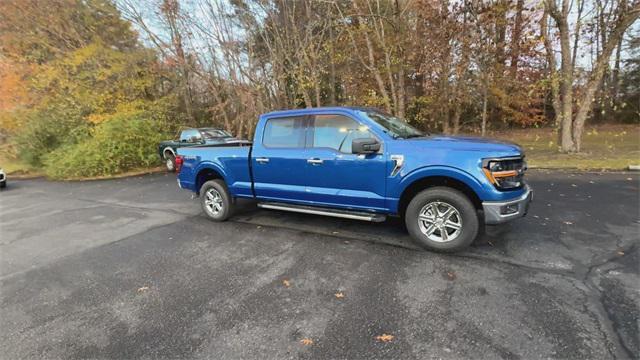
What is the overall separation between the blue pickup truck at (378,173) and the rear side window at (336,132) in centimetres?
1

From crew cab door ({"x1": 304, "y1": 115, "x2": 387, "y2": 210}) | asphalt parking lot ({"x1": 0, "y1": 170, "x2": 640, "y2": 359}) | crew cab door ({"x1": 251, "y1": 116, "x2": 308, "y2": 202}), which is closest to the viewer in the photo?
asphalt parking lot ({"x1": 0, "y1": 170, "x2": 640, "y2": 359})

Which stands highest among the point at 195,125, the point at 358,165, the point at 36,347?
the point at 195,125

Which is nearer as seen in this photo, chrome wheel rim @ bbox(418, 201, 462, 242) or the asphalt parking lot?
the asphalt parking lot

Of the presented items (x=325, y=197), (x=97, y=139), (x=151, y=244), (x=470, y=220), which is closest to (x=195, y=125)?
(x=97, y=139)

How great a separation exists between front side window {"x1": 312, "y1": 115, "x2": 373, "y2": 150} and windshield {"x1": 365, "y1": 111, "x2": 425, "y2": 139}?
11.5 inches

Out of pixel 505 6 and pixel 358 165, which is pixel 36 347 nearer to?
pixel 358 165

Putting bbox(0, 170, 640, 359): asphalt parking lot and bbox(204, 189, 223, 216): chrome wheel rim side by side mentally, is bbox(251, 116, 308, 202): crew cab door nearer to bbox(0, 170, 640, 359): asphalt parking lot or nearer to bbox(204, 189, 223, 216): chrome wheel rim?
bbox(0, 170, 640, 359): asphalt parking lot

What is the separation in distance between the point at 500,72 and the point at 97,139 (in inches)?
673

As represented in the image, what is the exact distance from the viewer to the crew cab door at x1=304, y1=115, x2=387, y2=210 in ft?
13.3

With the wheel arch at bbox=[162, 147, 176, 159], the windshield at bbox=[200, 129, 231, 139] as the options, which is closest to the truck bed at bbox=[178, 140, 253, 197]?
the windshield at bbox=[200, 129, 231, 139]

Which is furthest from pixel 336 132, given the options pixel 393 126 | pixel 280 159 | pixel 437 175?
pixel 437 175

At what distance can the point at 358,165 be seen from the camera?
4094 millimetres

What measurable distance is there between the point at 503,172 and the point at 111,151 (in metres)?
14.6

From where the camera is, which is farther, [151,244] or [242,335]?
[151,244]
